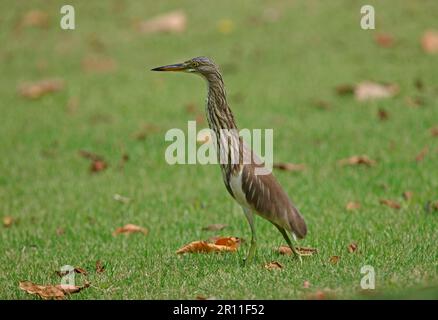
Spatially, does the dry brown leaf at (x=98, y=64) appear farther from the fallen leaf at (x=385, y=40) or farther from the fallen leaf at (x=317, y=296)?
the fallen leaf at (x=317, y=296)

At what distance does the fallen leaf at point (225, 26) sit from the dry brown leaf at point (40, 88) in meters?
3.61

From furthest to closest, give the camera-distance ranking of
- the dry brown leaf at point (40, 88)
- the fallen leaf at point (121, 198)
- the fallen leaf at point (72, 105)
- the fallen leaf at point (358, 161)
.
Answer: the dry brown leaf at point (40, 88) < the fallen leaf at point (72, 105) < the fallen leaf at point (358, 161) < the fallen leaf at point (121, 198)

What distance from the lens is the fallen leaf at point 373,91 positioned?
13.4 m

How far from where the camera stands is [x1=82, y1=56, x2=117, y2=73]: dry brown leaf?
620 inches

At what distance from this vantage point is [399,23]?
1600 cm

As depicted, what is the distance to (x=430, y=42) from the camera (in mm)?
15258

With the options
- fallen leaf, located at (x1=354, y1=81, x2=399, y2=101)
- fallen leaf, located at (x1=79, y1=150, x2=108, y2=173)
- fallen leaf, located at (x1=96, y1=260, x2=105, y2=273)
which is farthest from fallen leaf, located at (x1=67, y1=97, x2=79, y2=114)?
fallen leaf, located at (x1=96, y1=260, x2=105, y2=273)

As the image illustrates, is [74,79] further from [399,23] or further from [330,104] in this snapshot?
[399,23]

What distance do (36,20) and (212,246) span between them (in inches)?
464

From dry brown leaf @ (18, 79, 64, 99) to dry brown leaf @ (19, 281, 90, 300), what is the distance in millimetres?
8732

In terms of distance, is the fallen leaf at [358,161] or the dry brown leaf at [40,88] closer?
the fallen leaf at [358,161]

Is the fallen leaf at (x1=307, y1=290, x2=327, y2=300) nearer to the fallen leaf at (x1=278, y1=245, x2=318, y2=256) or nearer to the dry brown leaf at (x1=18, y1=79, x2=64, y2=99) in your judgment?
the fallen leaf at (x1=278, y1=245, x2=318, y2=256)

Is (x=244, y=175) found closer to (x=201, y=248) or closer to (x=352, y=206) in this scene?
(x=201, y=248)

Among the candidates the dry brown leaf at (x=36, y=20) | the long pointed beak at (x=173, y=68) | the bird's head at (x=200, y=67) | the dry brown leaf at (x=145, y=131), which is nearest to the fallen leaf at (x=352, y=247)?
the bird's head at (x=200, y=67)
